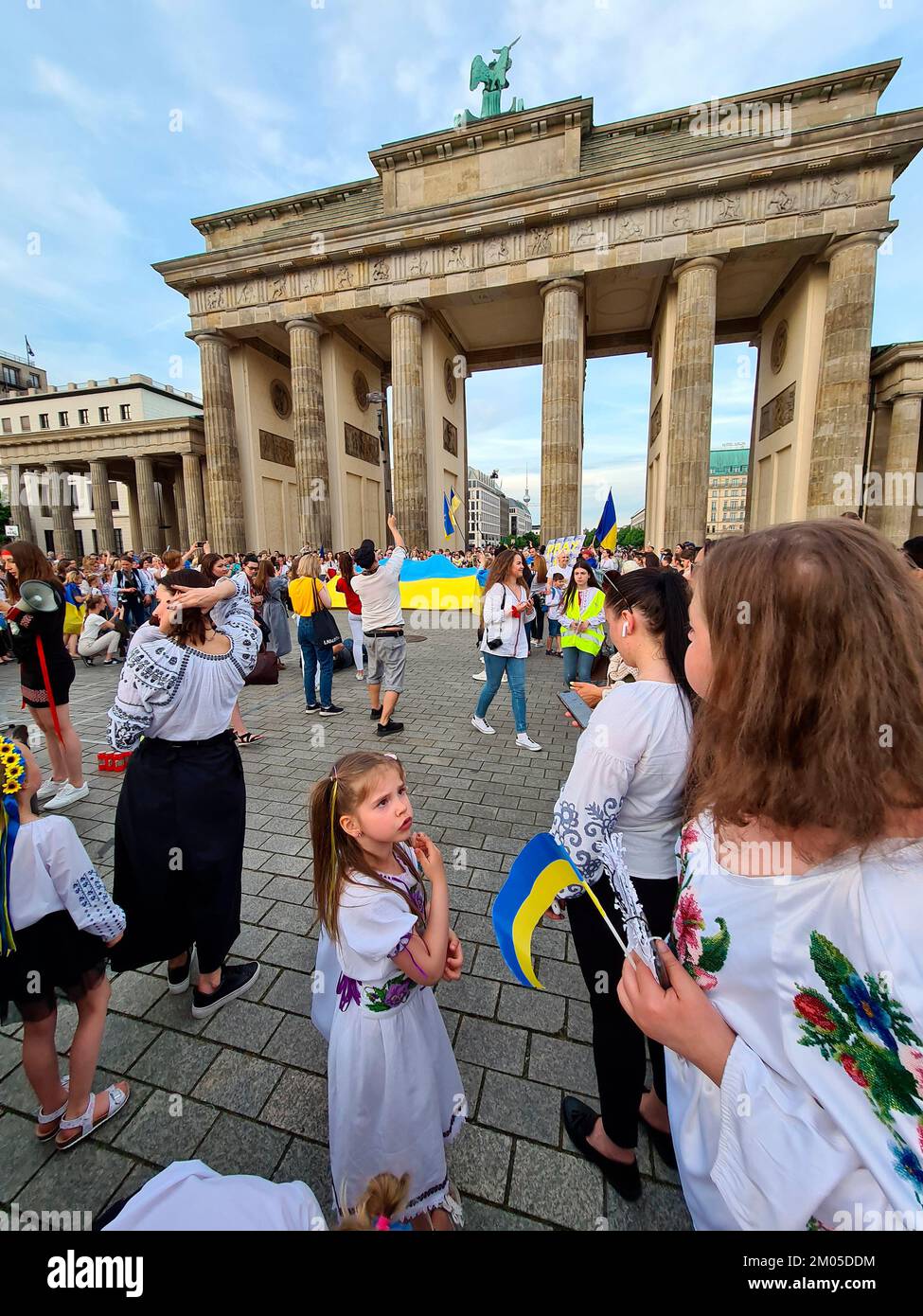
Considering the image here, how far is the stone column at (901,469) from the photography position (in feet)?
Result: 70.7

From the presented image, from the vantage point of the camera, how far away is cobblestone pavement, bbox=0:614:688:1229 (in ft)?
5.95

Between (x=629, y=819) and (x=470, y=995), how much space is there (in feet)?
4.80

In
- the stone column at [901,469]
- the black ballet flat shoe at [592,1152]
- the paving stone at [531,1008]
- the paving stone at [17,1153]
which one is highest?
the stone column at [901,469]

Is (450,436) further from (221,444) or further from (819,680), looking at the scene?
(819,680)

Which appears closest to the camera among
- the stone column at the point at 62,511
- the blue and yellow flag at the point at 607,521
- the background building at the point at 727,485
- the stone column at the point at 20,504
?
the blue and yellow flag at the point at 607,521

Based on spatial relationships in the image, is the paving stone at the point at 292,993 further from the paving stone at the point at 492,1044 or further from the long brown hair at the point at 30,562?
the long brown hair at the point at 30,562

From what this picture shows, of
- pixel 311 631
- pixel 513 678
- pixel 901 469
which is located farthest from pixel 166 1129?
pixel 901 469

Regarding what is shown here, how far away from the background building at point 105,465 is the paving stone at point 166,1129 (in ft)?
117

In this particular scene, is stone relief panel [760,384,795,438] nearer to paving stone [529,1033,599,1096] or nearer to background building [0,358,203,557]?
paving stone [529,1033,599,1096]

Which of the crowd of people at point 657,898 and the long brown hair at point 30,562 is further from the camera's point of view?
the long brown hair at point 30,562

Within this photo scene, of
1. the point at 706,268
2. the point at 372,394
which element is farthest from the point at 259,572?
the point at 706,268

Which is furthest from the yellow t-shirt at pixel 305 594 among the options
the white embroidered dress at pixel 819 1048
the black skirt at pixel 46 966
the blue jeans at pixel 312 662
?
the white embroidered dress at pixel 819 1048

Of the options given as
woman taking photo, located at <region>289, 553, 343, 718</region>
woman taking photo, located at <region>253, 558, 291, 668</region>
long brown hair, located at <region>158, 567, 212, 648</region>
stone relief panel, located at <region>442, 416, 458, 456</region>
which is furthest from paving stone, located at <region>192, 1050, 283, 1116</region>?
stone relief panel, located at <region>442, 416, 458, 456</region>
